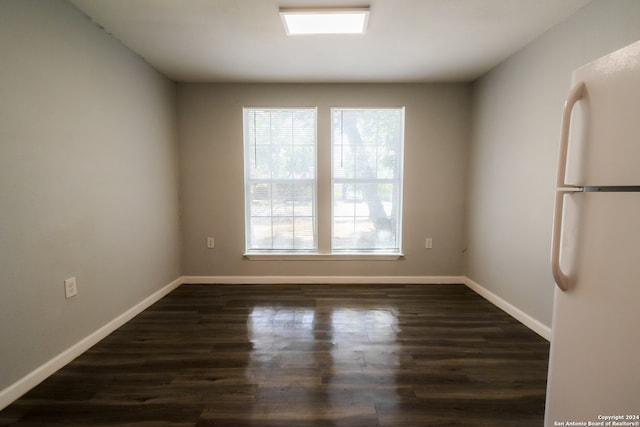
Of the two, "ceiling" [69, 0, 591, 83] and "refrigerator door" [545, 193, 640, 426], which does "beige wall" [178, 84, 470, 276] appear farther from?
"refrigerator door" [545, 193, 640, 426]

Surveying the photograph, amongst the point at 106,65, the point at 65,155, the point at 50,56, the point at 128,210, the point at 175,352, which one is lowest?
the point at 175,352

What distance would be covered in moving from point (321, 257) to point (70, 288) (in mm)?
2198

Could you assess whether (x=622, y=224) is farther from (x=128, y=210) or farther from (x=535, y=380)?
(x=128, y=210)

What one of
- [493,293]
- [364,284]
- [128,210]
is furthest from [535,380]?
[128,210]

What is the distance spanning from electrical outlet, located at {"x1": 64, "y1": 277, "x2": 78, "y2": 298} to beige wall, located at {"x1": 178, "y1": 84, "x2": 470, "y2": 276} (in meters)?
1.38

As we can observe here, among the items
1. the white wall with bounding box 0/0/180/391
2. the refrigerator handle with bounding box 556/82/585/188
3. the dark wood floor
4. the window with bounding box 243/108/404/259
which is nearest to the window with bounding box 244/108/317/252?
the window with bounding box 243/108/404/259

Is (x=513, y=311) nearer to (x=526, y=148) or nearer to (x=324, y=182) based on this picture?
(x=526, y=148)

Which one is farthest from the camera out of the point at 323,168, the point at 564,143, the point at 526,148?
the point at 323,168

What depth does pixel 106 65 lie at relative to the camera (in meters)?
2.02

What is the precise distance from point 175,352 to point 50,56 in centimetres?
204

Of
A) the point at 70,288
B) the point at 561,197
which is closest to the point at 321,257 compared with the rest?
the point at 70,288

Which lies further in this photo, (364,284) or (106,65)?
(364,284)

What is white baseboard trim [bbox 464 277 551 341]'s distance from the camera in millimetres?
2020

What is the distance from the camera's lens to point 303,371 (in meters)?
1.62
